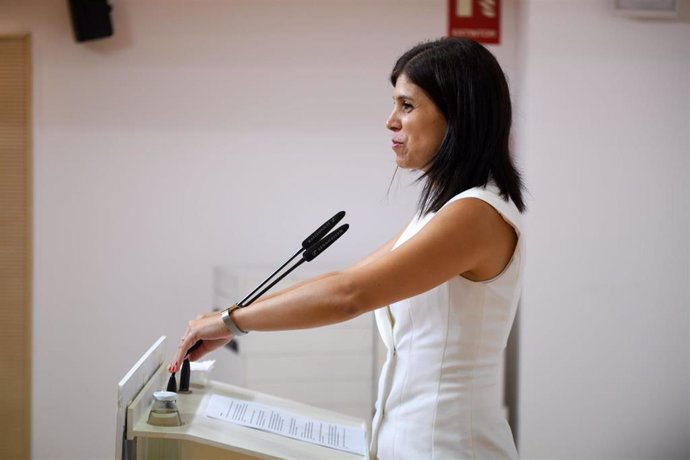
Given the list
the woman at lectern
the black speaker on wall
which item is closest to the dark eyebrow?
the woman at lectern

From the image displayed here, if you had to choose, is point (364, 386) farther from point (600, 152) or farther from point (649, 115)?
point (649, 115)

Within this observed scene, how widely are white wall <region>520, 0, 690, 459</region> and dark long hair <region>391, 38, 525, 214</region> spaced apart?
6.94 ft

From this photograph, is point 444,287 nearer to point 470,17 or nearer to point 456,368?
point 456,368

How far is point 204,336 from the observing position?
→ 146cm

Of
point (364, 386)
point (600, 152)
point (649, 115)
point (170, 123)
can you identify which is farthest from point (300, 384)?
point (649, 115)

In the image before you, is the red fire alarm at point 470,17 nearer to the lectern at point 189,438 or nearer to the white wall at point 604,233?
the white wall at point 604,233

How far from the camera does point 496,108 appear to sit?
4.74 feet

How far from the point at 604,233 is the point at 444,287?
93.2 inches

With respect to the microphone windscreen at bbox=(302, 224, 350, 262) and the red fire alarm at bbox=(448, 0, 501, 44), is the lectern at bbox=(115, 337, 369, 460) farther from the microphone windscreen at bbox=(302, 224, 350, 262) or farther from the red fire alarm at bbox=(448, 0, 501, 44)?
the red fire alarm at bbox=(448, 0, 501, 44)

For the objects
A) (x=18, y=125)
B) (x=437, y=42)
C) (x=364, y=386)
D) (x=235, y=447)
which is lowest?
(x=364, y=386)

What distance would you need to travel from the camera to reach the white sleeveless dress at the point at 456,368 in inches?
53.9

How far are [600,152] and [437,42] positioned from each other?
2.23 meters

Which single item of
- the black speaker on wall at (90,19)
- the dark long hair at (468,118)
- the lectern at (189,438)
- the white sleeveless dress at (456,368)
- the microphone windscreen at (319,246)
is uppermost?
the black speaker on wall at (90,19)

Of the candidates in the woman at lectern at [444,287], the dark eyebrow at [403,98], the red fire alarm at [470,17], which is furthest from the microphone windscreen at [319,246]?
the red fire alarm at [470,17]
